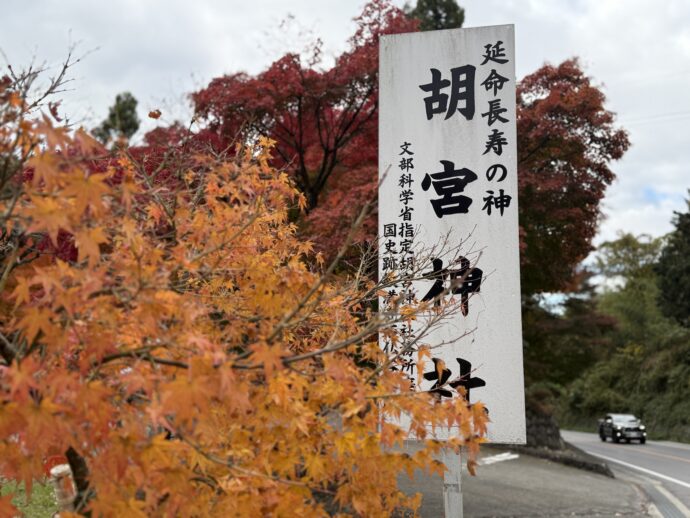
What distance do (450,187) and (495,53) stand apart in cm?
141

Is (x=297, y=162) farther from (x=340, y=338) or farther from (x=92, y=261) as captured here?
(x=92, y=261)

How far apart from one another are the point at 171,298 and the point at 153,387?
1.22 ft

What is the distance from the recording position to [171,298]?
2824mm

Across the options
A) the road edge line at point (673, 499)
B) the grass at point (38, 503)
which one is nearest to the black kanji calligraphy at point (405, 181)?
the grass at point (38, 503)

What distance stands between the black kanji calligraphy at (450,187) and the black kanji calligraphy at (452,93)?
1.72ft

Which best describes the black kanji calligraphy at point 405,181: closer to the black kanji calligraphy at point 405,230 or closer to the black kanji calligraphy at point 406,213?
the black kanji calligraphy at point 406,213

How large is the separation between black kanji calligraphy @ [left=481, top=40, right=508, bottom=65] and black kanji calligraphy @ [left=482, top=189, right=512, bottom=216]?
52.2 inches

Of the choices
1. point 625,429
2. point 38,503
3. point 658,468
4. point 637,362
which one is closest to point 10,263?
point 38,503

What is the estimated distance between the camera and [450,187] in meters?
6.81

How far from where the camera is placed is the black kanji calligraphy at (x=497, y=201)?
260 inches

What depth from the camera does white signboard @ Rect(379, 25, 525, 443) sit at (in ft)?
21.0

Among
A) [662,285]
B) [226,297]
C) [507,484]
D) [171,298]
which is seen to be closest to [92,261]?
[171,298]

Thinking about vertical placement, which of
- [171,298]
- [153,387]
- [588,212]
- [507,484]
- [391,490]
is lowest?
[507,484]

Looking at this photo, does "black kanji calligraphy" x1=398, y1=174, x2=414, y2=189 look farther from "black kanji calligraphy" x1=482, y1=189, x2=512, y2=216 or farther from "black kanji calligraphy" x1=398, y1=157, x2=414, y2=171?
"black kanji calligraphy" x1=482, y1=189, x2=512, y2=216
